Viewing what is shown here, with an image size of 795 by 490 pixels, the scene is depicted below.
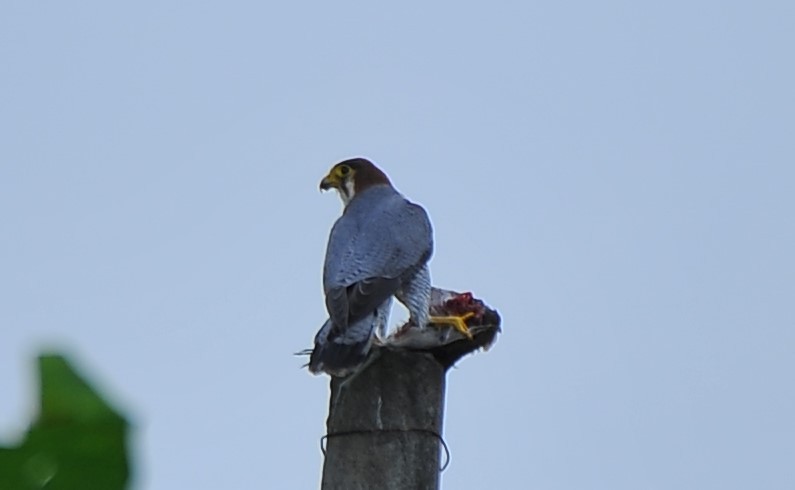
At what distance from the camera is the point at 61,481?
0.31m

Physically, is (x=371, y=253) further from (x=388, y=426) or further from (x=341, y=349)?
(x=388, y=426)

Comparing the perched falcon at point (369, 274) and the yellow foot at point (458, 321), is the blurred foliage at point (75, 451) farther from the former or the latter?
the yellow foot at point (458, 321)

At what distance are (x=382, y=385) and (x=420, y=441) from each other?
239 millimetres

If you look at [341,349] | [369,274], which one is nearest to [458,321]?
[341,349]

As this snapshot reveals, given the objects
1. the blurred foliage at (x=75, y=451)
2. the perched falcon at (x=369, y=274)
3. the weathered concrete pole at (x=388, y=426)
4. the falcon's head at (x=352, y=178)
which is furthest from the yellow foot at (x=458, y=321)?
the blurred foliage at (x=75, y=451)

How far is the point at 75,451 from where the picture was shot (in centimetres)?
31

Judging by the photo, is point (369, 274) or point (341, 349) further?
point (369, 274)

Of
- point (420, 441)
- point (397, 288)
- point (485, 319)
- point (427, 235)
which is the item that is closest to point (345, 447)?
point (420, 441)

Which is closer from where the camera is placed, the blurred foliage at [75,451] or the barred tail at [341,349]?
the blurred foliage at [75,451]

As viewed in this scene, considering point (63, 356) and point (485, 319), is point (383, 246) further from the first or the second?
point (63, 356)

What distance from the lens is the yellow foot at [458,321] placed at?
4461 mm

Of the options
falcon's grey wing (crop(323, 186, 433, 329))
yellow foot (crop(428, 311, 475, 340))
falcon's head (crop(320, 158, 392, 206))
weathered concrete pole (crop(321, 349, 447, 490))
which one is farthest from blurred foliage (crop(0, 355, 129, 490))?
falcon's head (crop(320, 158, 392, 206))

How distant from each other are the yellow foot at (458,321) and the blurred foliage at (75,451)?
4.11 metres

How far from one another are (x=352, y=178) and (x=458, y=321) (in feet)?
9.06
